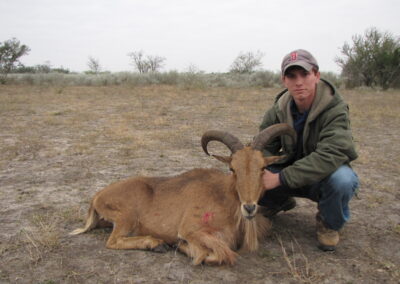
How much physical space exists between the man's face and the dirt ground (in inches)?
67.2

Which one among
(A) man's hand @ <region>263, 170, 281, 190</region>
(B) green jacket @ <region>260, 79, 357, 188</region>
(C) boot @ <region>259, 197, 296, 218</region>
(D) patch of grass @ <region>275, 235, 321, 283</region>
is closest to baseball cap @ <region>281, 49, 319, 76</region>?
(B) green jacket @ <region>260, 79, 357, 188</region>

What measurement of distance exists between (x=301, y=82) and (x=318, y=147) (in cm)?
75

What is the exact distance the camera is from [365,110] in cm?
1673

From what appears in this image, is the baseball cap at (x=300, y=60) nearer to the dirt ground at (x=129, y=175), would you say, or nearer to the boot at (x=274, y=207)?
the boot at (x=274, y=207)

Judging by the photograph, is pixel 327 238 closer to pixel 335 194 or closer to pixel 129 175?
pixel 335 194

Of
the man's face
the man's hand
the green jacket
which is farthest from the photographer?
the man's face

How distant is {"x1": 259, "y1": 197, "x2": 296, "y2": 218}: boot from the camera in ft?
16.5

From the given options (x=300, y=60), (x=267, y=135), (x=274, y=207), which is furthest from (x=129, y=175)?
(x=300, y=60)

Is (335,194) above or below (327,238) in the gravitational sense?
above

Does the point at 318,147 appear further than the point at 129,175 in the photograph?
No

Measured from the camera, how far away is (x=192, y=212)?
177 inches

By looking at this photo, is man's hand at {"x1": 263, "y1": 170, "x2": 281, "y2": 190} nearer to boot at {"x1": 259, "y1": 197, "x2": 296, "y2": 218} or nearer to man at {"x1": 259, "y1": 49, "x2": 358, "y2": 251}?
man at {"x1": 259, "y1": 49, "x2": 358, "y2": 251}

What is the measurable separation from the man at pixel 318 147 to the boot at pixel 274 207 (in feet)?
0.92

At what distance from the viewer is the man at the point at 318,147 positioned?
160 inches
